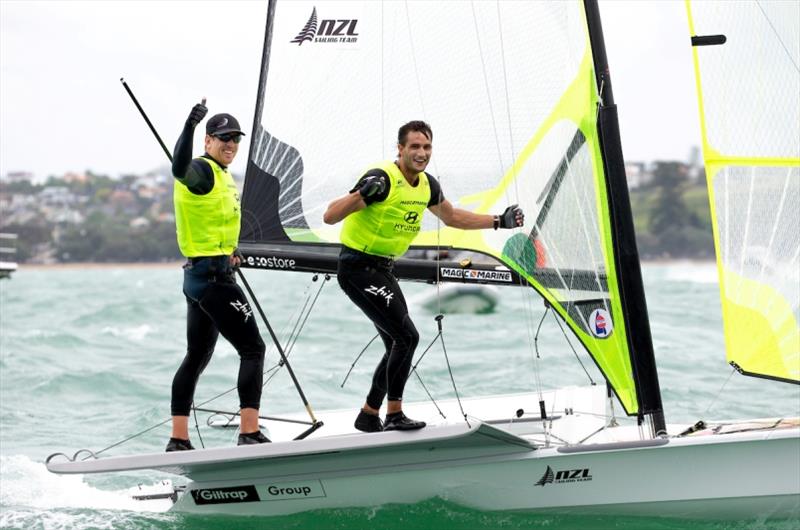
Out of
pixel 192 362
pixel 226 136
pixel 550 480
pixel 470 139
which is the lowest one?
pixel 550 480

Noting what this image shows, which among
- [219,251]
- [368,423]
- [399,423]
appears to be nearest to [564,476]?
[399,423]

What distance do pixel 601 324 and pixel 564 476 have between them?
78cm

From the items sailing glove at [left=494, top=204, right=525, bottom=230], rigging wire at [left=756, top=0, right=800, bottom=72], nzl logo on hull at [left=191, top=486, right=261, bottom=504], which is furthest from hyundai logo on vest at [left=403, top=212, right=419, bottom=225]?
rigging wire at [left=756, top=0, right=800, bottom=72]

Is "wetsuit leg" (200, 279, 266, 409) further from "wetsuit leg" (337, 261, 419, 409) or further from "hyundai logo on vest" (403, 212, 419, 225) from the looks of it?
"hyundai logo on vest" (403, 212, 419, 225)

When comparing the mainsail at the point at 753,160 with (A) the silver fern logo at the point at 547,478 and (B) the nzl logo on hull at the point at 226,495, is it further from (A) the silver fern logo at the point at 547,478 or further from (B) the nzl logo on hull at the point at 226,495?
(B) the nzl logo on hull at the point at 226,495

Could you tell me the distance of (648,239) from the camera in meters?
66.8

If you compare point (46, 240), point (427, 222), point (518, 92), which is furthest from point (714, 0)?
point (46, 240)

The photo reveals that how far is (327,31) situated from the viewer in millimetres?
6117

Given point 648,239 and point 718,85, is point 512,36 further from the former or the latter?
point 648,239

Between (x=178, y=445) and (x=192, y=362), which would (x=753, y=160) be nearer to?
(x=192, y=362)

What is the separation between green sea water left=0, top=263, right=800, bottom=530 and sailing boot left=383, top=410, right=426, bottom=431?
412mm

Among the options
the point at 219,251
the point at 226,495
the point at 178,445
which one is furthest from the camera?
the point at 226,495

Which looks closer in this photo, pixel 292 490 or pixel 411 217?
pixel 411 217

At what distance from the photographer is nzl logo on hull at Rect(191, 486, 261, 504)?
512 centimetres
